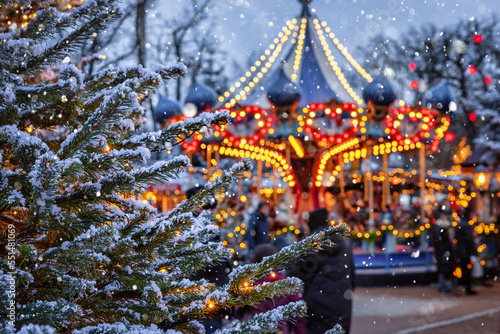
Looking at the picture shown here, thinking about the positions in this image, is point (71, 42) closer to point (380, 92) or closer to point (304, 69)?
point (380, 92)

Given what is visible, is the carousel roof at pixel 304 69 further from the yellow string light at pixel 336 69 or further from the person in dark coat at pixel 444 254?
the person in dark coat at pixel 444 254

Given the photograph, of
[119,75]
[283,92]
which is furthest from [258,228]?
[119,75]

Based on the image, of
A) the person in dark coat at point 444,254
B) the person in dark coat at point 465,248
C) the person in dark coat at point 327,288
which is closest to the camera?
the person in dark coat at point 327,288

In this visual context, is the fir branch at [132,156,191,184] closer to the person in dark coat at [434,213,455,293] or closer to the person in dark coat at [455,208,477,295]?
the person in dark coat at [434,213,455,293]

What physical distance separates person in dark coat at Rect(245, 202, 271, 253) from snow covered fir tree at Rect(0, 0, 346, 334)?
7.92 meters

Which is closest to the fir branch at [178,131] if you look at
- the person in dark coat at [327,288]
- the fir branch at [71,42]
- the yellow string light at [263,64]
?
the fir branch at [71,42]

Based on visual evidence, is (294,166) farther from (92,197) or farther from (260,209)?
(92,197)

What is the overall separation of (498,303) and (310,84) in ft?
21.5

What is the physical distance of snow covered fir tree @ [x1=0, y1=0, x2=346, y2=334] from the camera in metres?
1.47

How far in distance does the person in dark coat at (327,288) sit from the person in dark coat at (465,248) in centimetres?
766

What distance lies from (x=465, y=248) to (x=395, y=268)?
5.39 ft

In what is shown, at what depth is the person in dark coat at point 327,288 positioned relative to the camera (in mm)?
4699

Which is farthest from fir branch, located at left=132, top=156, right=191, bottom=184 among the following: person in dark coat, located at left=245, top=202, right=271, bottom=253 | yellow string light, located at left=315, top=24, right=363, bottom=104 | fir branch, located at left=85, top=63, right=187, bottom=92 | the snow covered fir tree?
yellow string light, located at left=315, top=24, right=363, bottom=104

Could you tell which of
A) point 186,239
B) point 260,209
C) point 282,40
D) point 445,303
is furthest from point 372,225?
point 186,239
